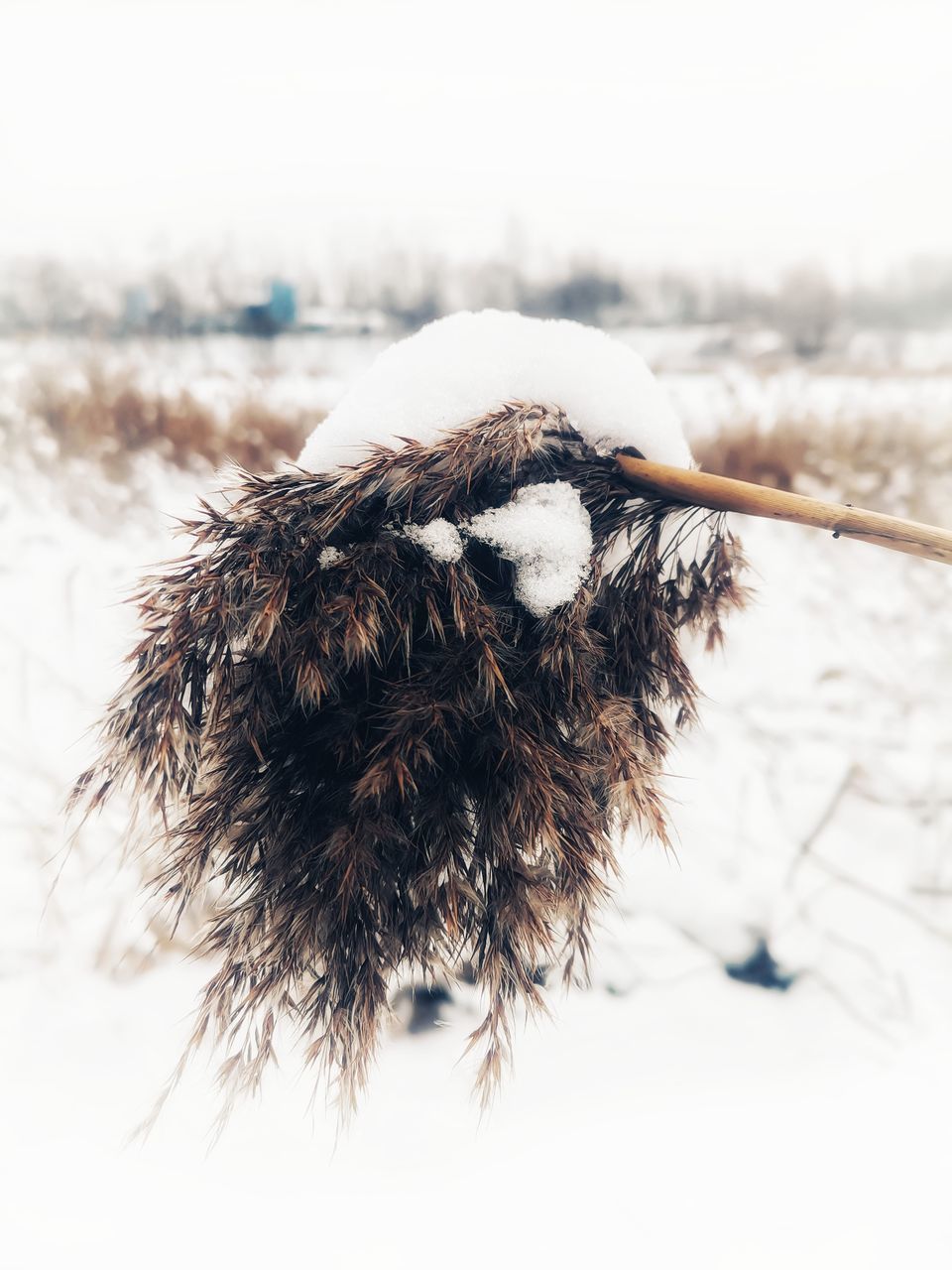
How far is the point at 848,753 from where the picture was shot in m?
1.47

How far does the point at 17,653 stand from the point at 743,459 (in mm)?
1925

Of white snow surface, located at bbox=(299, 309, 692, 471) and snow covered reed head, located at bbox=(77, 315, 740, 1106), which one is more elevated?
white snow surface, located at bbox=(299, 309, 692, 471)

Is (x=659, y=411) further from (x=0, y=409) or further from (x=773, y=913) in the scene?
(x=0, y=409)

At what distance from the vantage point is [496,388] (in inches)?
22.2

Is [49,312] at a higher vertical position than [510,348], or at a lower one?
higher

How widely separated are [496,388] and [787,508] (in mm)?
293

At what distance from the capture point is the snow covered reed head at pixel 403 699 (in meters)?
0.51

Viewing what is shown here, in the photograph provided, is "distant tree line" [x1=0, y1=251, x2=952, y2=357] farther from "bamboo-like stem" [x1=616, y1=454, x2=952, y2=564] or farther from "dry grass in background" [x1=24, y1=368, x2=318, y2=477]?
"bamboo-like stem" [x1=616, y1=454, x2=952, y2=564]

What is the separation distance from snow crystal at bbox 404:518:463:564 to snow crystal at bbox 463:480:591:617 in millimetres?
23

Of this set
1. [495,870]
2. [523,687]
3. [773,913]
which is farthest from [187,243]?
[773,913]

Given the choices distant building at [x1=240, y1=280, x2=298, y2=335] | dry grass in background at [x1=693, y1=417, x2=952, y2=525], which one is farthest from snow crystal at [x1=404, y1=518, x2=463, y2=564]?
distant building at [x1=240, y1=280, x2=298, y2=335]

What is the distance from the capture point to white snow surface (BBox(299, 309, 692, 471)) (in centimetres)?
56

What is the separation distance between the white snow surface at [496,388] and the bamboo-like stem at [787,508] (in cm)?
4

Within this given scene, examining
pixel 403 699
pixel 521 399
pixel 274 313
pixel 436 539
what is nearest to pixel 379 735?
pixel 403 699
